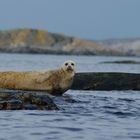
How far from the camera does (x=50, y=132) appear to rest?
12570 mm

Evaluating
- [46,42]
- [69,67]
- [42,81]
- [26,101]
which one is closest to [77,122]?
[26,101]

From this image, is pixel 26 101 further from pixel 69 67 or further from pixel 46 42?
pixel 46 42

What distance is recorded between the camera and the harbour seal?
20.0 m

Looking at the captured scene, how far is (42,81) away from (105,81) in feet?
13.1

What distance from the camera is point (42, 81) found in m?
20.0

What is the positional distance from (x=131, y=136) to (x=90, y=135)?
0.73m

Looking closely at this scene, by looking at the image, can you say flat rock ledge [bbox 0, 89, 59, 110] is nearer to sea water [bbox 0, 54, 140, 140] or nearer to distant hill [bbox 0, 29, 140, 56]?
sea water [bbox 0, 54, 140, 140]

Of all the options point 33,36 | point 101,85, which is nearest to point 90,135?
point 101,85

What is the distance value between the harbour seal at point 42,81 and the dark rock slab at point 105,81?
293 cm

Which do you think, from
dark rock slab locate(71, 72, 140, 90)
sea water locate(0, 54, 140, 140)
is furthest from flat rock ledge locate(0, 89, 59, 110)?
dark rock slab locate(71, 72, 140, 90)

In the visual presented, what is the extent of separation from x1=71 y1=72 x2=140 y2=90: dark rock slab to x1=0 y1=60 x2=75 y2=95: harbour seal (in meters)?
2.93

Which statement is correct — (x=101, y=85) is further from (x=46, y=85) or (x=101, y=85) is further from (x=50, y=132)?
(x=50, y=132)

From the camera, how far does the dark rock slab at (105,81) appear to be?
76.3 feet

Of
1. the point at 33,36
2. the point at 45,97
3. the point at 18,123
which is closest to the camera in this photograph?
the point at 18,123
